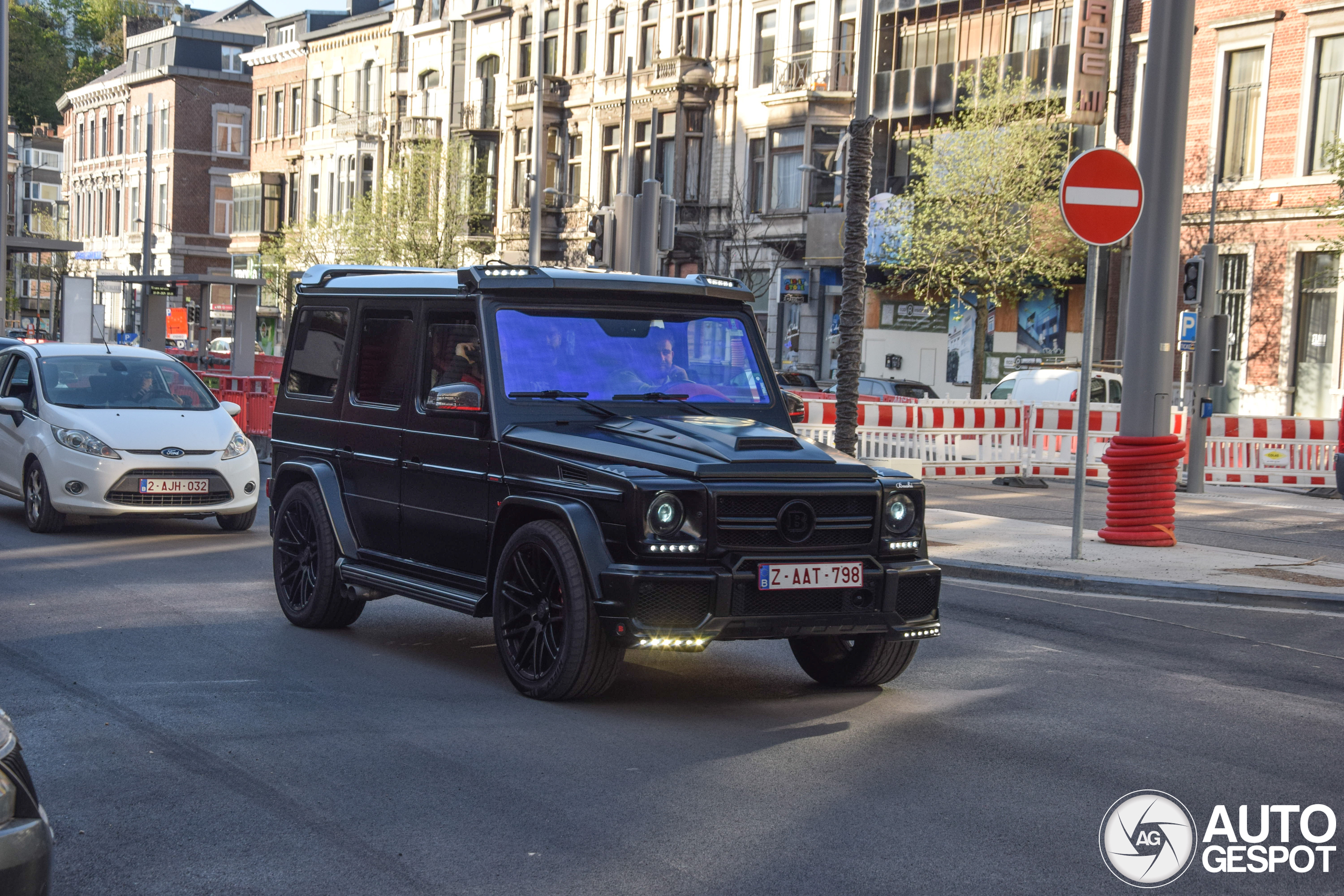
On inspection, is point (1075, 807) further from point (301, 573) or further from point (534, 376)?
point (301, 573)

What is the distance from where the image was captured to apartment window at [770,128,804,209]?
45031 mm

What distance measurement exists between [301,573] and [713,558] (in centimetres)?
339

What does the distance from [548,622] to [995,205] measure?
3207cm

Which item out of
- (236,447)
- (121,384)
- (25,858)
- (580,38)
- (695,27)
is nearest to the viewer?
(25,858)

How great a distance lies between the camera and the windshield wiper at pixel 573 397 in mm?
7773

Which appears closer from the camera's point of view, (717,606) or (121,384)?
(717,606)

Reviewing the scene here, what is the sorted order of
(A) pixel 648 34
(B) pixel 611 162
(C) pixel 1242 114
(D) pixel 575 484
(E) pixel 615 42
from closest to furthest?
(D) pixel 575 484 < (C) pixel 1242 114 < (A) pixel 648 34 < (E) pixel 615 42 < (B) pixel 611 162

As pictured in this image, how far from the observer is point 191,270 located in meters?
87.3

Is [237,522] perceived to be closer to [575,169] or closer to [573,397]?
[573,397]

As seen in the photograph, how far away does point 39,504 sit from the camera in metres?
13.6

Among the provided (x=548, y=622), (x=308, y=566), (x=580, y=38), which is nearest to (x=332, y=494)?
(x=308, y=566)

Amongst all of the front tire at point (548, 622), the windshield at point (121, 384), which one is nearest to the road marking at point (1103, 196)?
the front tire at point (548, 622)

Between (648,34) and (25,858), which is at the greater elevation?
(648,34)

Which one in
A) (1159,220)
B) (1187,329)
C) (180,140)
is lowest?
(1187,329)
